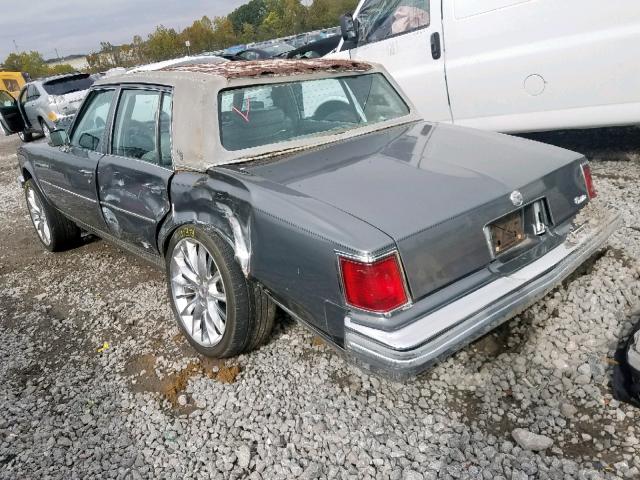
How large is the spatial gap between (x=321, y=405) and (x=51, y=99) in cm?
1288

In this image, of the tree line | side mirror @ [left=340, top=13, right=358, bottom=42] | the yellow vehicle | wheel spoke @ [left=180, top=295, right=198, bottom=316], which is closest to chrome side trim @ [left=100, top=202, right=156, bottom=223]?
wheel spoke @ [left=180, top=295, right=198, bottom=316]

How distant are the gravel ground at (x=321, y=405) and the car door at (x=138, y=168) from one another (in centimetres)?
69

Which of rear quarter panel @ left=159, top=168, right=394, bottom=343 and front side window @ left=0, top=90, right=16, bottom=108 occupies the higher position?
front side window @ left=0, top=90, right=16, bottom=108

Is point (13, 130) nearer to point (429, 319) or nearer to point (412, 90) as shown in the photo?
point (412, 90)

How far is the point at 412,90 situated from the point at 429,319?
12.7ft

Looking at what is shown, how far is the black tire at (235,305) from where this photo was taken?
8.56 feet

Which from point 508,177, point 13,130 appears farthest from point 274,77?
point 13,130

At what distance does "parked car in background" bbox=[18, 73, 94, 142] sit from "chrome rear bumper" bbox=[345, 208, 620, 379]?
12300mm

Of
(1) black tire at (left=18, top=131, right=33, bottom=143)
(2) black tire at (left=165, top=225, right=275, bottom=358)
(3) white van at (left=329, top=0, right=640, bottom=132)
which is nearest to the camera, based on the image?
(2) black tire at (left=165, top=225, right=275, bottom=358)

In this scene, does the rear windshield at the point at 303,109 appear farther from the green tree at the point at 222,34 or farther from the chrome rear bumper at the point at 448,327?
the green tree at the point at 222,34

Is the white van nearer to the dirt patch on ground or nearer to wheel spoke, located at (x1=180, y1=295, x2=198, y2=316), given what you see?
wheel spoke, located at (x1=180, y1=295, x2=198, y2=316)

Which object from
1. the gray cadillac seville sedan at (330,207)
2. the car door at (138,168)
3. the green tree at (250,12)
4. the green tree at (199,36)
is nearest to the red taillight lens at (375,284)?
the gray cadillac seville sedan at (330,207)

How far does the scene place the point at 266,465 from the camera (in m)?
2.25

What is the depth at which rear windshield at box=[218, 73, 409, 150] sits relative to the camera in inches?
115
